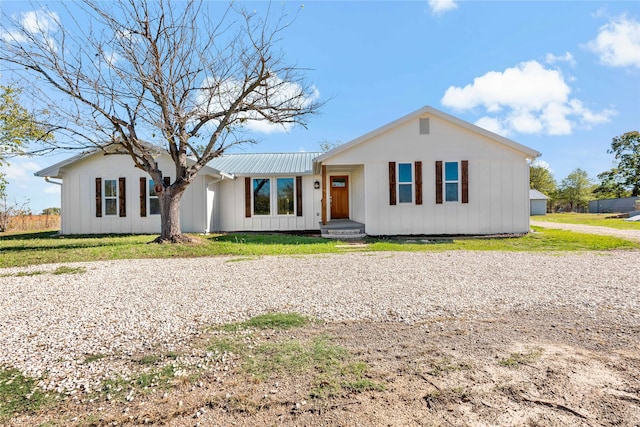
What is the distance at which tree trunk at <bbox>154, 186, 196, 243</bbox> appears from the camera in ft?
33.3

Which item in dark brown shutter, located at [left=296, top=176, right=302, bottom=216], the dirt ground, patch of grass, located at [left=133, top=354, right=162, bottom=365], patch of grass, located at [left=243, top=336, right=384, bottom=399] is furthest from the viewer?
dark brown shutter, located at [left=296, top=176, right=302, bottom=216]

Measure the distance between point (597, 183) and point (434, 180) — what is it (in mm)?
47461

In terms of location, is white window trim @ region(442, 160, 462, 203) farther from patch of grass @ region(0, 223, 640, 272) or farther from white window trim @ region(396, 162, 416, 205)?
patch of grass @ region(0, 223, 640, 272)

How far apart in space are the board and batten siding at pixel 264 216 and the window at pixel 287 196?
0.67ft

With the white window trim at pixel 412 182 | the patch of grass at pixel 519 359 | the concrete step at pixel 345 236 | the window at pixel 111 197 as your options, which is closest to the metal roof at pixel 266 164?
the concrete step at pixel 345 236

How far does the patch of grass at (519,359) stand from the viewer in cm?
266

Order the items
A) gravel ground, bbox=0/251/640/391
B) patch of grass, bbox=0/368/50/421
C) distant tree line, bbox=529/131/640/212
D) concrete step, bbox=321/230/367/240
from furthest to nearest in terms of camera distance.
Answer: distant tree line, bbox=529/131/640/212, concrete step, bbox=321/230/367/240, gravel ground, bbox=0/251/640/391, patch of grass, bbox=0/368/50/421

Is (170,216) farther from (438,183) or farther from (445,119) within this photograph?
(445,119)

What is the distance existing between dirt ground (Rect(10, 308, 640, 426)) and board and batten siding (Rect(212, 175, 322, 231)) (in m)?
11.5

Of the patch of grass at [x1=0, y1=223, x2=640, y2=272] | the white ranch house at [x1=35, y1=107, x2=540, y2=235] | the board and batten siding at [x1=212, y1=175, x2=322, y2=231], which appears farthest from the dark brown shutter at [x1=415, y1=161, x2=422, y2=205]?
the board and batten siding at [x1=212, y1=175, x2=322, y2=231]

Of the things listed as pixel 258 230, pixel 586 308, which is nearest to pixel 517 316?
pixel 586 308

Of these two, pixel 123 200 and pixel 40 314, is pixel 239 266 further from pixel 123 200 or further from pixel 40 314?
pixel 123 200

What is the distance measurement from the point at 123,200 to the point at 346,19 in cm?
1131

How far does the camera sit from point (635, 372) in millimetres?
2523
